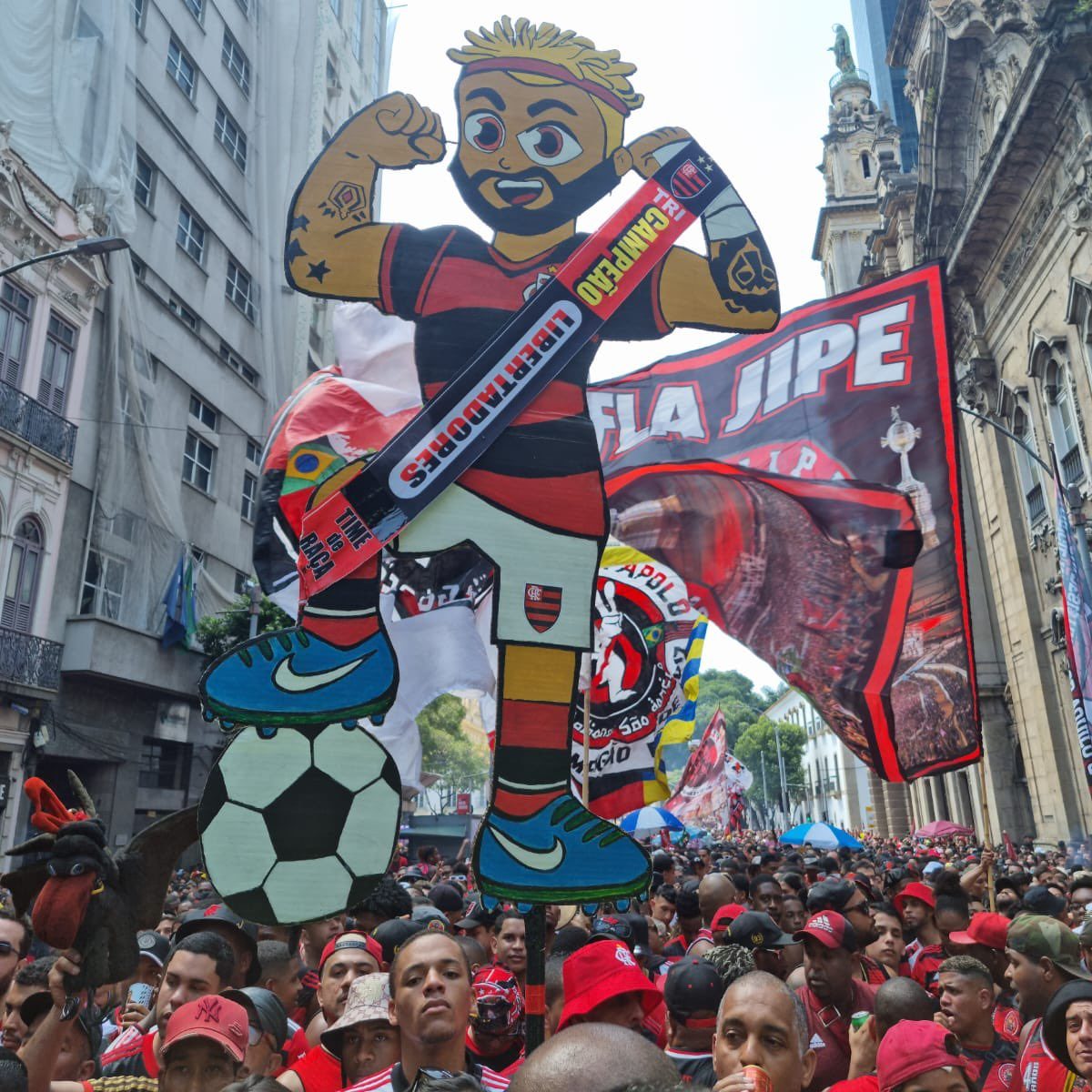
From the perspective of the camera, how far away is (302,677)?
488 cm

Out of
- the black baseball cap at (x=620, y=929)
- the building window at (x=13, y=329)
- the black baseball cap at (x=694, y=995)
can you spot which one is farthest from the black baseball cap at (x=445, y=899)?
the building window at (x=13, y=329)

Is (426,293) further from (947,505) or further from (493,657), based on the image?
(947,505)

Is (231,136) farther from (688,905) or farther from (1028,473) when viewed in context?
(688,905)

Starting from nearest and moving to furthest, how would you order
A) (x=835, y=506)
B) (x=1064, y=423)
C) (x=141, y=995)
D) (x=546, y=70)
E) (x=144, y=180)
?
(x=141, y=995) < (x=546, y=70) < (x=835, y=506) < (x=1064, y=423) < (x=144, y=180)

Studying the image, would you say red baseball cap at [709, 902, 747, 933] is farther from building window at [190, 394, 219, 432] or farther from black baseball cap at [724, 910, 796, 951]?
building window at [190, 394, 219, 432]

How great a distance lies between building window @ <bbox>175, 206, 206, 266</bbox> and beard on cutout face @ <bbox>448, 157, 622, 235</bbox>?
24.9m

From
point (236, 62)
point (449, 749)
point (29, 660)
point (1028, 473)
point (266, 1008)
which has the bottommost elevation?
point (266, 1008)

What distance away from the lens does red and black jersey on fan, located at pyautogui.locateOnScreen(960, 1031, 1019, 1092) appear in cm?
418

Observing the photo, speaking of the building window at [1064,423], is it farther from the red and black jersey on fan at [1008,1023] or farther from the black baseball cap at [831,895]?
the red and black jersey on fan at [1008,1023]

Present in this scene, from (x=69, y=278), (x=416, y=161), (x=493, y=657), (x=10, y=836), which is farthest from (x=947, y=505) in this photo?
(x=69, y=278)

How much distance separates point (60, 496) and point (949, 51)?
23.9 m

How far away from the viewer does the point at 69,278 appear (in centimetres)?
2112

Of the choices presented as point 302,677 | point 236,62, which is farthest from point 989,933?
point 236,62

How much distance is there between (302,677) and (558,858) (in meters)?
1.57
